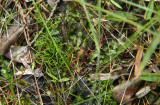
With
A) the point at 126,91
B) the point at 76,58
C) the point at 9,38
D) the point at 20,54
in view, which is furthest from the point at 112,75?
the point at 9,38

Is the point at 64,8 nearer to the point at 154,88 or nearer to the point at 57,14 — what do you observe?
the point at 57,14

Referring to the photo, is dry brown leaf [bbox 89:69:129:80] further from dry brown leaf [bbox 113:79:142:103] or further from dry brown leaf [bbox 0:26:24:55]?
dry brown leaf [bbox 0:26:24:55]

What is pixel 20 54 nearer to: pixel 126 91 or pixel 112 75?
pixel 112 75

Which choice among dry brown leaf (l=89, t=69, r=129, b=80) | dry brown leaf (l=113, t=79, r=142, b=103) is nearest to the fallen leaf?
dry brown leaf (l=89, t=69, r=129, b=80)

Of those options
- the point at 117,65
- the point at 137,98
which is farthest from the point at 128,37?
the point at 137,98

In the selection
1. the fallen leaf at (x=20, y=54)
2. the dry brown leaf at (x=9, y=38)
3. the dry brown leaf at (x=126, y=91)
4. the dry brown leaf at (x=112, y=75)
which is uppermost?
the dry brown leaf at (x=9, y=38)

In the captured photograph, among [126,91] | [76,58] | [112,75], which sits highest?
[76,58]

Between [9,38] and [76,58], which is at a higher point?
[9,38]

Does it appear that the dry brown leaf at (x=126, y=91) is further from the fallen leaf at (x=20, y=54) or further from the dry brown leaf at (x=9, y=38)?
the dry brown leaf at (x=9, y=38)

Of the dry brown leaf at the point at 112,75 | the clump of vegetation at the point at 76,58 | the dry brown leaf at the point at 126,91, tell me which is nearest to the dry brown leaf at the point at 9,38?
the clump of vegetation at the point at 76,58
